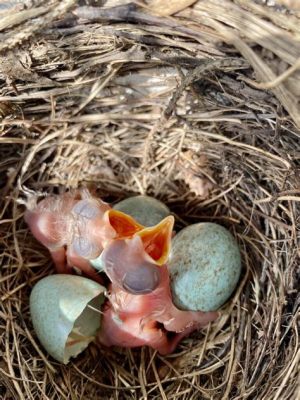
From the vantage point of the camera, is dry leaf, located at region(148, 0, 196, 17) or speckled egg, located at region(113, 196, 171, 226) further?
speckled egg, located at region(113, 196, 171, 226)

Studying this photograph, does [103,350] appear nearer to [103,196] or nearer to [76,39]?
[103,196]

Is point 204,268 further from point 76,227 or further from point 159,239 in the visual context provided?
point 76,227

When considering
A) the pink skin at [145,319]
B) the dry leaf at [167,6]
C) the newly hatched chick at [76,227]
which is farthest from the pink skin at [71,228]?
the dry leaf at [167,6]

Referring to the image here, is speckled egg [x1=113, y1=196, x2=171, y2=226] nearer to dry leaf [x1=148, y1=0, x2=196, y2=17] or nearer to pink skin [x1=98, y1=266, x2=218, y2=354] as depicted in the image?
pink skin [x1=98, y1=266, x2=218, y2=354]

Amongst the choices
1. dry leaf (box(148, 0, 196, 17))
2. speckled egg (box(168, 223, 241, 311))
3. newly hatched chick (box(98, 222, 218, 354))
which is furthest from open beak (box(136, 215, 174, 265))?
dry leaf (box(148, 0, 196, 17))

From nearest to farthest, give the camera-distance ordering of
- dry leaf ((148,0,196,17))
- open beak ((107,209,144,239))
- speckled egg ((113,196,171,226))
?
dry leaf ((148,0,196,17))
open beak ((107,209,144,239))
speckled egg ((113,196,171,226))

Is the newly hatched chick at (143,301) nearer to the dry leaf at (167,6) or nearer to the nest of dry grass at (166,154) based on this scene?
the nest of dry grass at (166,154)

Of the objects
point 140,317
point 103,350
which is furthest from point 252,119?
point 103,350
